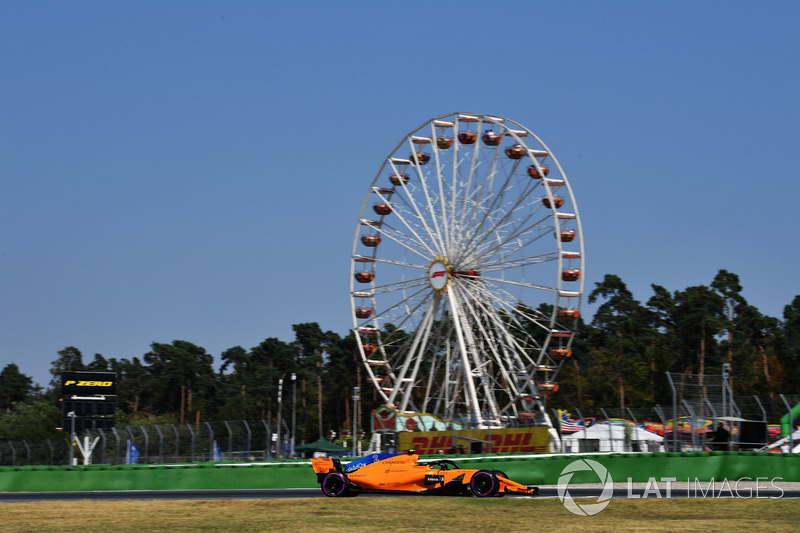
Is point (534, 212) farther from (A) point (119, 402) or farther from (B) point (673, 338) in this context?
(A) point (119, 402)

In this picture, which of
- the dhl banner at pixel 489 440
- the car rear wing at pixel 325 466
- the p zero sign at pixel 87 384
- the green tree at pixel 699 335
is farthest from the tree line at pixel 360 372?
the car rear wing at pixel 325 466

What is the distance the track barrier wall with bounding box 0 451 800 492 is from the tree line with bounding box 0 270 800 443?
48702 mm

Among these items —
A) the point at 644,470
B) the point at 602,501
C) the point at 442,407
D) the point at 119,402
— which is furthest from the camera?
the point at 119,402

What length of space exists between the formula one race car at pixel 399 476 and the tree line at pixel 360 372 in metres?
55.5

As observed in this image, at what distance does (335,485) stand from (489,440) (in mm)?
9923

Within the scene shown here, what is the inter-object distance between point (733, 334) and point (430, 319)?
66921 millimetres

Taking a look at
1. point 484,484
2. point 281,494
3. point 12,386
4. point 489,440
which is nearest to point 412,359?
point 489,440

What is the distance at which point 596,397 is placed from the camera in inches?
3880

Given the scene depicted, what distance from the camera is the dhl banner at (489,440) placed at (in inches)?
1357

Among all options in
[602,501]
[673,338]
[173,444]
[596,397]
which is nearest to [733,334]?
[673,338]

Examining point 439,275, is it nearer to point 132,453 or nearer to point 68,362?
point 132,453

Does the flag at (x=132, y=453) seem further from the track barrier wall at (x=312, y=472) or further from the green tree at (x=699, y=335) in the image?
the green tree at (x=699, y=335)

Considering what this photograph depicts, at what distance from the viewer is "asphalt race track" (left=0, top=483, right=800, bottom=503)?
2202 cm

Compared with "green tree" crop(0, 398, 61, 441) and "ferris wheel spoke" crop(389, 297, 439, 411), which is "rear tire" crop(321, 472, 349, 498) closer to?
"ferris wheel spoke" crop(389, 297, 439, 411)
